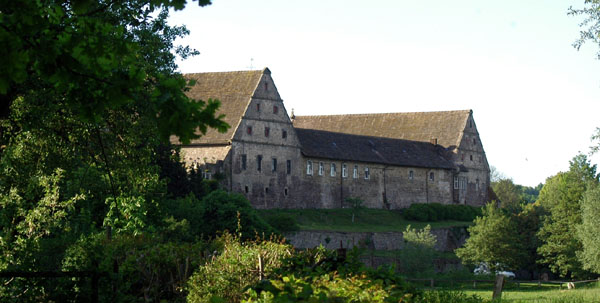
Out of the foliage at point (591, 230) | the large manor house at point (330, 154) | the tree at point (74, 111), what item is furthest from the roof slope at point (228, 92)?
the tree at point (74, 111)

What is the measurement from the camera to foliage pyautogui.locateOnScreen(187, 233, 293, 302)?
13.6m

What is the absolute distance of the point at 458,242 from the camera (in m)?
71.9

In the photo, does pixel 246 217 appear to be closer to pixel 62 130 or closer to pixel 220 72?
pixel 220 72

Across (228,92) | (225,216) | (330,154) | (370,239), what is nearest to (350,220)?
(370,239)

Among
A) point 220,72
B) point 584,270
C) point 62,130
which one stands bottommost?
point 584,270

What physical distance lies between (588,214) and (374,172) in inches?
820

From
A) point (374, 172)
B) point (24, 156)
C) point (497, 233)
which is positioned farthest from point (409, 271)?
point (24, 156)

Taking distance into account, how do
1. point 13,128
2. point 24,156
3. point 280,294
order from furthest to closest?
point 24,156, point 13,128, point 280,294

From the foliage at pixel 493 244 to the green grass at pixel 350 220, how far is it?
4.78 meters

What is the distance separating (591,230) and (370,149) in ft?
76.0

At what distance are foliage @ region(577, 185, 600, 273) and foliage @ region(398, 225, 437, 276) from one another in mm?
10280

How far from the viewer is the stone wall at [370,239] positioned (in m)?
58.3

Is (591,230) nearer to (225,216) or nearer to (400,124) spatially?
(225,216)

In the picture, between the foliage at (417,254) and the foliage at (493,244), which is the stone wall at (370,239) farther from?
the foliage at (493,244)
